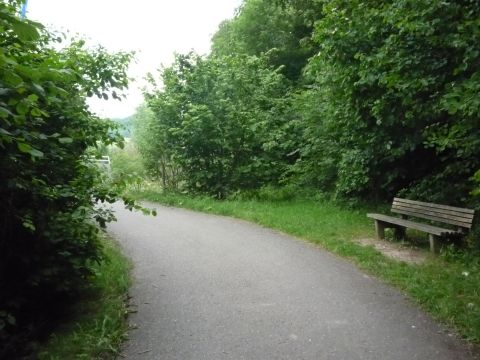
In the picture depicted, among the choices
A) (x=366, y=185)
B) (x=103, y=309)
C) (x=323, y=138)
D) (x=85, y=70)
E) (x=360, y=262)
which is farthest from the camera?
(x=323, y=138)

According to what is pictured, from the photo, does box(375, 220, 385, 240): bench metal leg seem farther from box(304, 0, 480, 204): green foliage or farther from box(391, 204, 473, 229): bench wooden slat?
box(304, 0, 480, 204): green foliage

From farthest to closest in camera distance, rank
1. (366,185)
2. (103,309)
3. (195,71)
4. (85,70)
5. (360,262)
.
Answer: (195,71) → (366,185) → (360,262) → (85,70) → (103,309)

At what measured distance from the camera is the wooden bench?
21.8ft

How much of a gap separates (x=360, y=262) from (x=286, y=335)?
8.98 ft

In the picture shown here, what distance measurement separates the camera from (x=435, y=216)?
7258mm

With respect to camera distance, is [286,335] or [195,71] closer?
[286,335]

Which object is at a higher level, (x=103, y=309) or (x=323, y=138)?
(x=323, y=138)

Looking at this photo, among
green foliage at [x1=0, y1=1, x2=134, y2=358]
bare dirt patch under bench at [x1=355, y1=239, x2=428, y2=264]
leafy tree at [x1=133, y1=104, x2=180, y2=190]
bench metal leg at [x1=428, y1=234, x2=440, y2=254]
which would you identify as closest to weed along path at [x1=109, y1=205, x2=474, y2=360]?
bare dirt patch under bench at [x1=355, y1=239, x2=428, y2=264]

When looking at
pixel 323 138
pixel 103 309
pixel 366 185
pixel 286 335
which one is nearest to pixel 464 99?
pixel 286 335

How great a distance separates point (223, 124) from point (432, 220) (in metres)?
8.34

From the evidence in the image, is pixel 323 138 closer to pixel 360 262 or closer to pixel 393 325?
pixel 360 262

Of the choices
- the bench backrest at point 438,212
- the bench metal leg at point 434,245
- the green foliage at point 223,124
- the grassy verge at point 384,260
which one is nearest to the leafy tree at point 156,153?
the green foliage at point 223,124

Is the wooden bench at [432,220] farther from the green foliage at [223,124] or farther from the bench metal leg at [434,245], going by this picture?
the green foliage at [223,124]

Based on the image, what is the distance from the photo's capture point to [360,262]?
21.7 ft
